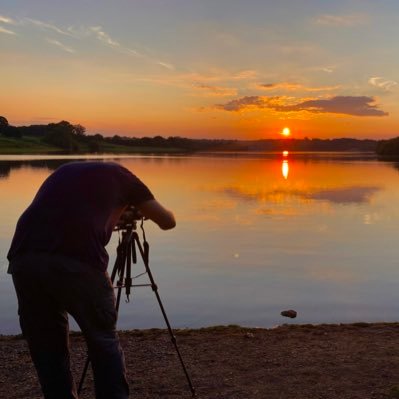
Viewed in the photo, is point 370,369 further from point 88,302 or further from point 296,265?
point 296,265

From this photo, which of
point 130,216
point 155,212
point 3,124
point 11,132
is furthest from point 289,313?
point 3,124

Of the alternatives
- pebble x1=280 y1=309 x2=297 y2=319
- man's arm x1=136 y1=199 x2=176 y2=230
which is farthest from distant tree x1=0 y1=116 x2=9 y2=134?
man's arm x1=136 y1=199 x2=176 y2=230

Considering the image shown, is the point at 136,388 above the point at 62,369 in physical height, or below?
below

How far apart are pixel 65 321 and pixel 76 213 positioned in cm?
98

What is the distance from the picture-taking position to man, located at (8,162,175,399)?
377 cm

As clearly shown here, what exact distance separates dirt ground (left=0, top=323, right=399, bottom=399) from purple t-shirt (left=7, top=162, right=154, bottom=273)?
2675 millimetres

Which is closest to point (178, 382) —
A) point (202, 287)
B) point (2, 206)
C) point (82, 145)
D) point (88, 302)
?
point (88, 302)

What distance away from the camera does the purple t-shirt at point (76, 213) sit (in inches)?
148

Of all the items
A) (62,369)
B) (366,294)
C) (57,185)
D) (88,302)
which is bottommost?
(366,294)

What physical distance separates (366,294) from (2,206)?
21.5m

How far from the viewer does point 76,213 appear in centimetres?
375

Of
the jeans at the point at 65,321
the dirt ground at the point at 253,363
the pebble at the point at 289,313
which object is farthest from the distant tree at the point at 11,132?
the jeans at the point at 65,321

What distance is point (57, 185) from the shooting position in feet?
12.7

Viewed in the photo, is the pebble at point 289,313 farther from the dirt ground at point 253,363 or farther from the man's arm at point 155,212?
the man's arm at point 155,212
